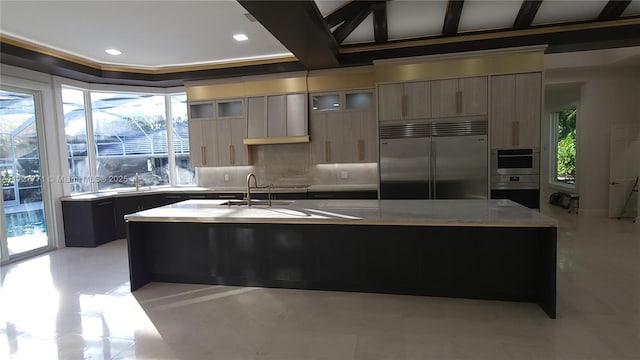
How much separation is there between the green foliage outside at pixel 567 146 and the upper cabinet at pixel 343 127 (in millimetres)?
5594

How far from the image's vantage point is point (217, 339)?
253 centimetres

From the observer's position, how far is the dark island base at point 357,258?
2.88 m

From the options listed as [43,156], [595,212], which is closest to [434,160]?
[595,212]

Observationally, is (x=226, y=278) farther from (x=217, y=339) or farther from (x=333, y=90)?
(x=333, y=90)

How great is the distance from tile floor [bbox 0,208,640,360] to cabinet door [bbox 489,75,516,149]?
5.82 feet

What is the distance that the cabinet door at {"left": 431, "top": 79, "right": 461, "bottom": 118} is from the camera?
4762mm

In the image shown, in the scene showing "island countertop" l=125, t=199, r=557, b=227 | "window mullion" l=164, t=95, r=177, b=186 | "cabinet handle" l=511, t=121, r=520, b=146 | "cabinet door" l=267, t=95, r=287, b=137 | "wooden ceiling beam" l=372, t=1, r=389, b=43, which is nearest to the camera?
"island countertop" l=125, t=199, r=557, b=227

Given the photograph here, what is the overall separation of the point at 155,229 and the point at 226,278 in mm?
908

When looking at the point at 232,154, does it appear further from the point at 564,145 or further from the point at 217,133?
the point at 564,145

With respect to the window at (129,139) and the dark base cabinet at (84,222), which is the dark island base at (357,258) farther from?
the window at (129,139)

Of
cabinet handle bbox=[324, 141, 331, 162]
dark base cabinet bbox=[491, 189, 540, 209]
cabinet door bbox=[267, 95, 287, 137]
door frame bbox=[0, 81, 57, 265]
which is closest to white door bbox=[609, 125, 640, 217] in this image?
dark base cabinet bbox=[491, 189, 540, 209]

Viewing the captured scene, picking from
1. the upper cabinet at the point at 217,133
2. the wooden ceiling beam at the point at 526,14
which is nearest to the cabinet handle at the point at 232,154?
the upper cabinet at the point at 217,133

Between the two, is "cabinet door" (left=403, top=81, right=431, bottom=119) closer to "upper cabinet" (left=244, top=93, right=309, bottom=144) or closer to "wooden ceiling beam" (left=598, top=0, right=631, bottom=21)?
"upper cabinet" (left=244, top=93, right=309, bottom=144)

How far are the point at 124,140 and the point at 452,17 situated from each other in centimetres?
574
